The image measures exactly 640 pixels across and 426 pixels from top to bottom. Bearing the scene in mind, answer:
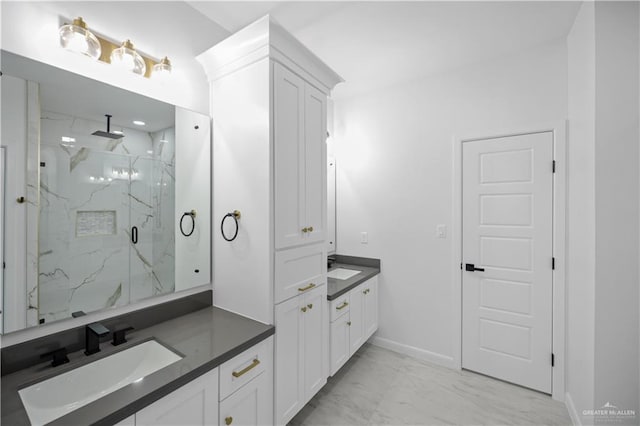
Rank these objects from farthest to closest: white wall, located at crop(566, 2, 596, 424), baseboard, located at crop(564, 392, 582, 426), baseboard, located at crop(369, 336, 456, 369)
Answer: baseboard, located at crop(369, 336, 456, 369)
baseboard, located at crop(564, 392, 582, 426)
white wall, located at crop(566, 2, 596, 424)

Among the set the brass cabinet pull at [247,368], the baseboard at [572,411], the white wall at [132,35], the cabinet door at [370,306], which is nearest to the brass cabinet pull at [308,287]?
the brass cabinet pull at [247,368]

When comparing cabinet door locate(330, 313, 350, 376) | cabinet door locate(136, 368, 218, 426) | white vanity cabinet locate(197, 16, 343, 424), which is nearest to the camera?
cabinet door locate(136, 368, 218, 426)

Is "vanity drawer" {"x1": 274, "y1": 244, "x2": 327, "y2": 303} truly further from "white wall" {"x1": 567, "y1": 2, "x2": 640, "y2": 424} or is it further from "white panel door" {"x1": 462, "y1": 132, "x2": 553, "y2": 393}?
"white wall" {"x1": 567, "y1": 2, "x2": 640, "y2": 424}

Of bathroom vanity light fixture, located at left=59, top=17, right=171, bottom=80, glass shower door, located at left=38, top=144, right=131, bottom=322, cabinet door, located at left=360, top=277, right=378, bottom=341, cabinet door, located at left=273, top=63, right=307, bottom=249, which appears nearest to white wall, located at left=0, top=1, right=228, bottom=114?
bathroom vanity light fixture, located at left=59, top=17, right=171, bottom=80

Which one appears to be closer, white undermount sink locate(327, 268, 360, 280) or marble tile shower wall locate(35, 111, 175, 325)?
marble tile shower wall locate(35, 111, 175, 325)

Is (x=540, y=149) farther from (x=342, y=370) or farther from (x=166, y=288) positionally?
(x=166, y=288)

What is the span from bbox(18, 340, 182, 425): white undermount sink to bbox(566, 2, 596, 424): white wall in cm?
230

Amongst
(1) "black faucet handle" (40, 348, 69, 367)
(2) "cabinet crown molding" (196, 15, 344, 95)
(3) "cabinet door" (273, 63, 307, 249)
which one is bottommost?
(1) "black faucet handle" (40, 348, 69, 367)

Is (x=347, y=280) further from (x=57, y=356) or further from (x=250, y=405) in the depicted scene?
(x=57, y=356)

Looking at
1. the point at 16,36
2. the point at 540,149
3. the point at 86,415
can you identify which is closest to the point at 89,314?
the point at 86,415

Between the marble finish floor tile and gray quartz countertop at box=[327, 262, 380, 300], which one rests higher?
gray quartz countertop at box=[327, 262, 380, 300]

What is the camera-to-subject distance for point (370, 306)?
280 cm

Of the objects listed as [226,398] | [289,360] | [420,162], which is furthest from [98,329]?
[420,162]

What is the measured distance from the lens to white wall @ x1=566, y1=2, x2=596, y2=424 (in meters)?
1.67
